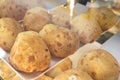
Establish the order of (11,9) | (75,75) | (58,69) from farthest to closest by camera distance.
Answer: (11,9) → (58,69) → (75,75)

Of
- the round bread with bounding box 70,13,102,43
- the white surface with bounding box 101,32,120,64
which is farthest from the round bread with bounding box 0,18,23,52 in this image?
the white surface with bounding box 101,32,120,64

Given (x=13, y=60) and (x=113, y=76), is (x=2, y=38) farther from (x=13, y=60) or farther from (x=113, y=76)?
(x=113, y=76)

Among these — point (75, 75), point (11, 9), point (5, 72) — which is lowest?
point (5, 72)

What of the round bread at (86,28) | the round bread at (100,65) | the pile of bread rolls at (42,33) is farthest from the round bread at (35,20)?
the round bread at (100,65)

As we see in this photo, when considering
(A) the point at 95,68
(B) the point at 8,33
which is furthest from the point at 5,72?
(A) the point at 95,68

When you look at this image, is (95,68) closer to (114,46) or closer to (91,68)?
(91,68)

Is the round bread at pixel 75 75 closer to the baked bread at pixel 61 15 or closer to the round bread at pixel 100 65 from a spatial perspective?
the round bread at pixel 100 65
